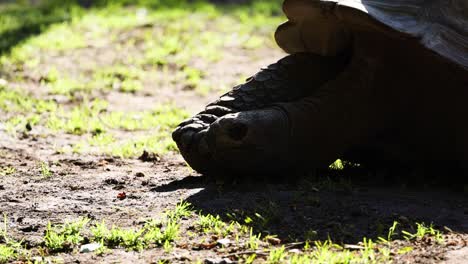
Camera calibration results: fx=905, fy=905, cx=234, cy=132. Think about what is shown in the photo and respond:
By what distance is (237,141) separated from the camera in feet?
13.3

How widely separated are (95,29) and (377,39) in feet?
18.9

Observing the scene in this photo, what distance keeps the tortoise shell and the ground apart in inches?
26.0

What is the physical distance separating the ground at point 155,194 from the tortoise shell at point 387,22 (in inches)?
26.0

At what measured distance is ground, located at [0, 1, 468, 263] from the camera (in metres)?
3.36

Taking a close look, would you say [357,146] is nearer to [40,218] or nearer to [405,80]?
[405,80]

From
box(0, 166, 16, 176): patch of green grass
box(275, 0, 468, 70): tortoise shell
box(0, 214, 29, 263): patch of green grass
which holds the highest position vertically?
box(275, 0, 468, 70): tortoise shell

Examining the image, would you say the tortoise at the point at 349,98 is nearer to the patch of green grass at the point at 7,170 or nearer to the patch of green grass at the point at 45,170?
the patch of green grass at the point at 45,170

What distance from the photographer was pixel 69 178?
456 cm

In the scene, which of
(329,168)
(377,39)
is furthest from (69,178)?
(377,39)

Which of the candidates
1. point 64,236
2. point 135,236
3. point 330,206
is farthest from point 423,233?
point 64,236

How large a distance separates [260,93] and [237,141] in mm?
396

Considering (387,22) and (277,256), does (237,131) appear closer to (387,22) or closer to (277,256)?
(387,22)

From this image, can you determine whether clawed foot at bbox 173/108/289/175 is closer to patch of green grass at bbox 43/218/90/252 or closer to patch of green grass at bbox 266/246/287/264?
patch of green grass at bbox 43/218/90/252

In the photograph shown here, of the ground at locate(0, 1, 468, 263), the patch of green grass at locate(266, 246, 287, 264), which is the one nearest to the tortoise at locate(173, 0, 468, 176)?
the ground at locate(0, 1, 468, 263)
